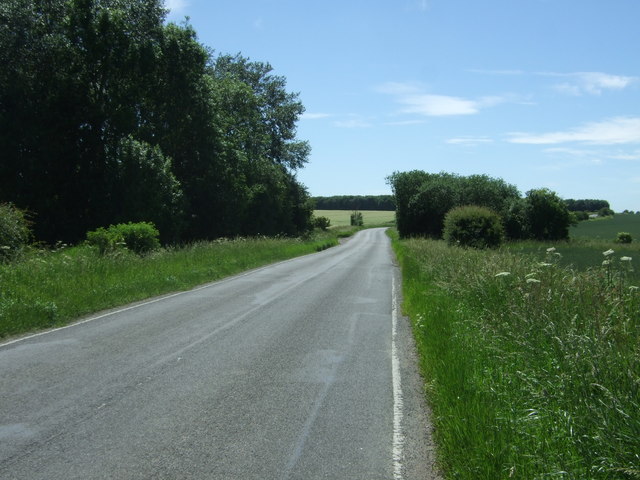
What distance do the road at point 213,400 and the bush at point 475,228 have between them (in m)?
20.0

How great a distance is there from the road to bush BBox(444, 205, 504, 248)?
65.7ft

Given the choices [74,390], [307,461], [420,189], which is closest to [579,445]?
[307,461]

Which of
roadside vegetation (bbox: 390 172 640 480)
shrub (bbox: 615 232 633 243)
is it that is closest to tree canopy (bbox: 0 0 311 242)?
roadside vegetation (bbox: 390 172 640 480)

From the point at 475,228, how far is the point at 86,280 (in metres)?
21.7

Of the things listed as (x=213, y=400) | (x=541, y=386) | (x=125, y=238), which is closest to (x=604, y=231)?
(x=125, y=238)

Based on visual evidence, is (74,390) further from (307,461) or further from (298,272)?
(298,272)

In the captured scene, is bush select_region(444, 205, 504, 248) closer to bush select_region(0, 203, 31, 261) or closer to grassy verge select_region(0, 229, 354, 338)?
grassy verge select_region(0, 229, 354, 338)

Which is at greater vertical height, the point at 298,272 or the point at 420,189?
the point at 420,189

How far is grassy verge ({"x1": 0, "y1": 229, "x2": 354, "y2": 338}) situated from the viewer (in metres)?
11.7

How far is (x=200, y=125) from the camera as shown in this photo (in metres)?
40.7

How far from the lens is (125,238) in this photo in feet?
79.0

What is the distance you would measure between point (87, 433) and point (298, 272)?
62.7 feet

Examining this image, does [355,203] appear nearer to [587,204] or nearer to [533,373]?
[587,204]

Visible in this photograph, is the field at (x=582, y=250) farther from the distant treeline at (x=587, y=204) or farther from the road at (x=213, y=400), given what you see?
the distant treeline at (x=587, y=204)
